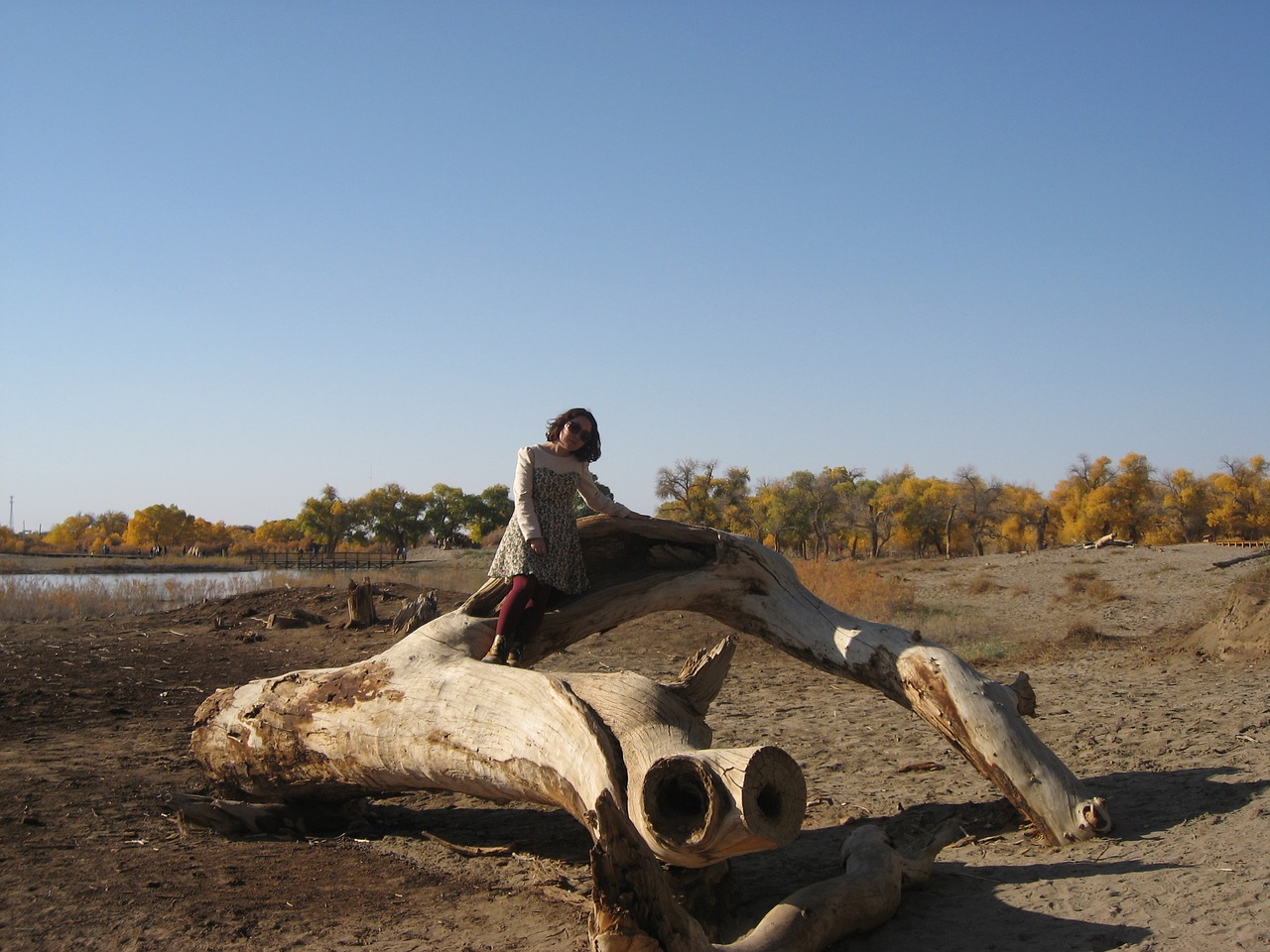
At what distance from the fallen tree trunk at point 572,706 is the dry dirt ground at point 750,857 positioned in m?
0.40

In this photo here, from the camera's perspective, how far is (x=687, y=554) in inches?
257

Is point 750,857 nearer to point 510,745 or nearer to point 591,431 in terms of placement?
point 510,745

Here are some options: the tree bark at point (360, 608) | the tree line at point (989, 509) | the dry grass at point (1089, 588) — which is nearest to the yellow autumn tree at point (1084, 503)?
the tree line at point (989, 509)

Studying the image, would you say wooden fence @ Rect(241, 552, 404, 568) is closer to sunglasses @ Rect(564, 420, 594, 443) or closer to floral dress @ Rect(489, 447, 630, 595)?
floral dress @ Rect(489, 447, 630, 595)

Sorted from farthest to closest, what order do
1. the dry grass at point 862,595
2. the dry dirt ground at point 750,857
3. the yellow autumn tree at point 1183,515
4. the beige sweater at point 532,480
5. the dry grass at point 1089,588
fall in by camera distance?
the yellow autumn tree at point 1183,515 < the dry grass at point 1089,588 < the dry grass at point 862,595 < the beige sweater at point 532,480 < the dry dirt ground at point 750,857

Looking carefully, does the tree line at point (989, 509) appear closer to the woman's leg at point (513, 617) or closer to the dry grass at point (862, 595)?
the dry grass at point (862, 595)

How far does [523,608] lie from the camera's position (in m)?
5.70

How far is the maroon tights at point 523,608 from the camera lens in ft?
18.5

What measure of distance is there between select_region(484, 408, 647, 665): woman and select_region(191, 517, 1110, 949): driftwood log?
0.21 meters

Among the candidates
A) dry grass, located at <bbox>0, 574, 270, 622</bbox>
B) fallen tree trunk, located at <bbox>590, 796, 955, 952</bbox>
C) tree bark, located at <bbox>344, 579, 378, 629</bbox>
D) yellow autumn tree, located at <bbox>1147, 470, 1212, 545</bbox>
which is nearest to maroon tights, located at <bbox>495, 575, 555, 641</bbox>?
fallen tree trunk, located at <bbox>590, 796, 955, 952</bbox>

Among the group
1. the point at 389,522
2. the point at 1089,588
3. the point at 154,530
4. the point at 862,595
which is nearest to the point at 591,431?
the point at 862,595

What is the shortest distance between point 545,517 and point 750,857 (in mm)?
2122

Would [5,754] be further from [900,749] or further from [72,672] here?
[900,749]

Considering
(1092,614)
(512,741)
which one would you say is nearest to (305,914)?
(512,741)
